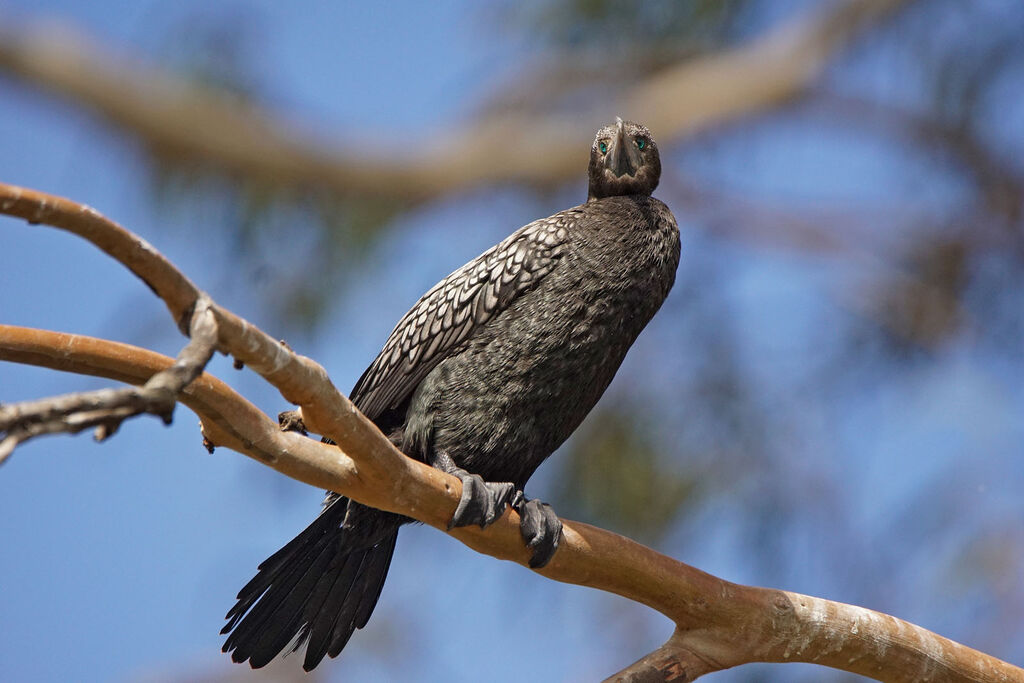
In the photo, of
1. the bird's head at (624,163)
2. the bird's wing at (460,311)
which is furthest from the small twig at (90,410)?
the bird's head at (624,163)

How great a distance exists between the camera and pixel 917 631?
3568 millimetres

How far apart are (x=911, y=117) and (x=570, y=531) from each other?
8.03 meters

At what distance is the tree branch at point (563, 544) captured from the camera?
277 centimetres

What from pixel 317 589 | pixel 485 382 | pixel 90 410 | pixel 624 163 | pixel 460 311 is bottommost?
pixel 90 410

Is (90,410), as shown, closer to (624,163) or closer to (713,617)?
(713,617)

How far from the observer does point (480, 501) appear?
11.2 ft

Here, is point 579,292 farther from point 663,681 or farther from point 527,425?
point 663,681

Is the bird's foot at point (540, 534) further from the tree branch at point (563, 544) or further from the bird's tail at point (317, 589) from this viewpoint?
the bird's tail at point (317, 589)

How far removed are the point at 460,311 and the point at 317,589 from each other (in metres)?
1.07

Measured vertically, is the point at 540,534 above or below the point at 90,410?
above

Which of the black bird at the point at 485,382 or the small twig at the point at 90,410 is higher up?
the black bird at the point at 485,382

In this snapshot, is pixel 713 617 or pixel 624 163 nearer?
pixel 713 617

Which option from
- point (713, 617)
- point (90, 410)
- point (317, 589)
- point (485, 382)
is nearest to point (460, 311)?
point (485, 382)

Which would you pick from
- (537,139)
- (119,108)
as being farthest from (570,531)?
(537,139)
